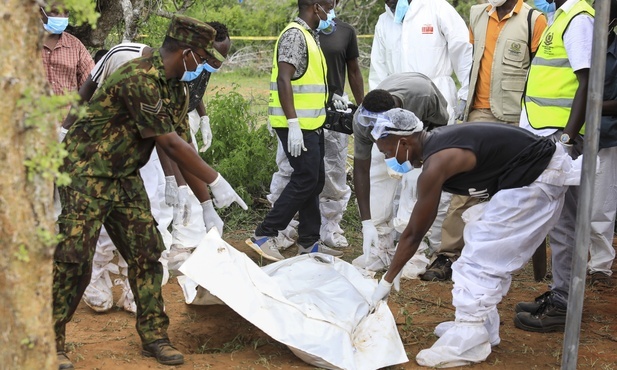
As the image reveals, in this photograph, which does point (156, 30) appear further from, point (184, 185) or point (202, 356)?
point (202, 356)

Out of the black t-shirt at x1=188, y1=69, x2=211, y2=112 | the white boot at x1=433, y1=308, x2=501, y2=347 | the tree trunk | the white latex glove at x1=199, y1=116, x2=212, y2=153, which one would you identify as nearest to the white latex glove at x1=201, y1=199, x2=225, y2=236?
the white boot at x1=433, y1=308, x2=501, y2=347

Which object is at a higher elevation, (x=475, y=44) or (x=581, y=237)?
(x=475, y=44)

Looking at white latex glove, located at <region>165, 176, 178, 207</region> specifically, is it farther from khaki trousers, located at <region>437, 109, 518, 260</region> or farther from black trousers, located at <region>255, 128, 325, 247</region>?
khaki trousers, located at <region>437, 109, 518, 260</region>

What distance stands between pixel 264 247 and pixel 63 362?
8.34 feet

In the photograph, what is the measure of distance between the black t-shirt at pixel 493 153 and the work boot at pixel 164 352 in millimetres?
1694

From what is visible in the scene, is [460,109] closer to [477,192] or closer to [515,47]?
[515,47]

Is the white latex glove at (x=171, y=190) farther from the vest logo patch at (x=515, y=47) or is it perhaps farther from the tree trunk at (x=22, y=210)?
the vest logo patch at (x=515, y=47)

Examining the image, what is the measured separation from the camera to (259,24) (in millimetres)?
17594

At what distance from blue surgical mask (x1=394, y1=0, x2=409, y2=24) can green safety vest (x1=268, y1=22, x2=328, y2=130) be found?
0.77 m

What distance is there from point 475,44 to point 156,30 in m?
3.44

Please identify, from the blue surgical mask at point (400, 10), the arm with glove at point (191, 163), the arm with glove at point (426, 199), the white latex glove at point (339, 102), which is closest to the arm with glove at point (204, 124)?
the white latex glove at point (339, 102)

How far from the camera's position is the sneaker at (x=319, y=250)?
674 cm

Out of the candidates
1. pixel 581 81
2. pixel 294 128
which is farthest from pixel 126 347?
pixel 581 81

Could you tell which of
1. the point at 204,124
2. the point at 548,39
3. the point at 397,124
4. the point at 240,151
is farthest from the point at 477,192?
the point at 240,151
